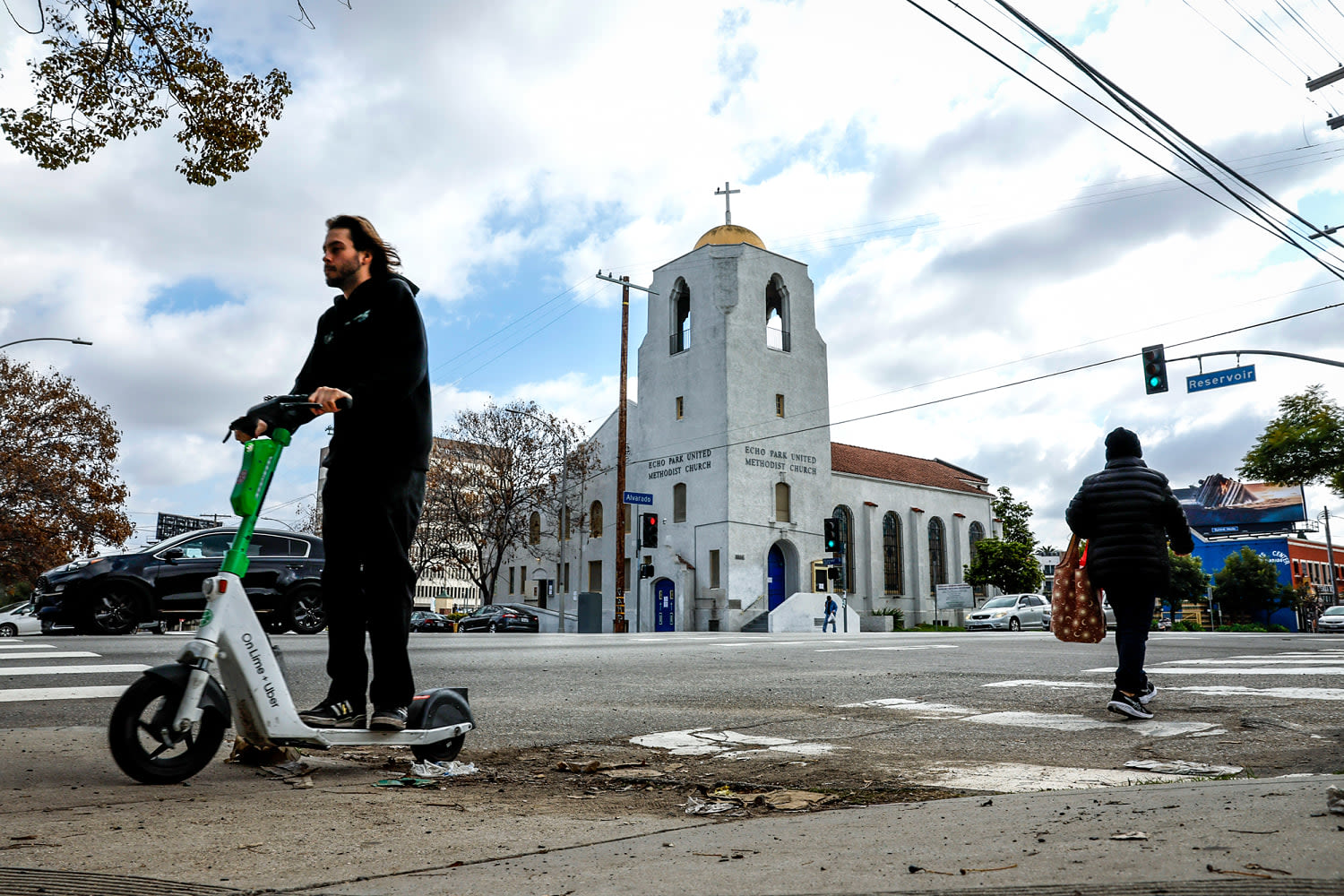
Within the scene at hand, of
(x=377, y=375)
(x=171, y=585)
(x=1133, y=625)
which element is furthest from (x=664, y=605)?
(x=377, y=375)

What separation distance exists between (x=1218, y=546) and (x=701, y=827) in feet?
303

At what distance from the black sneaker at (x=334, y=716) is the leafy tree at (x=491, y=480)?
41179 millimetres

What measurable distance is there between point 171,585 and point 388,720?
1346 centimetres

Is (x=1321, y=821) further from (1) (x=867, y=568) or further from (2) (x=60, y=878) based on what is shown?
(1) (x=867, y=568)

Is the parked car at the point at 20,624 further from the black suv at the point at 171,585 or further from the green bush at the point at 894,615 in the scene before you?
the green bush at the point at 894,615

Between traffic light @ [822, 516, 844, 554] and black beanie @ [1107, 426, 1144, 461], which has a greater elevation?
traffic light @ [822, 516, 844, 554]

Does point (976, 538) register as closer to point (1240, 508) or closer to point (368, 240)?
point (1240, 508)

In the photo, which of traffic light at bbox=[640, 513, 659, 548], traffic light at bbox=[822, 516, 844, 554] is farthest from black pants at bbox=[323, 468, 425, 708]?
traffic light at bbox=[822, 516, 844, 554]

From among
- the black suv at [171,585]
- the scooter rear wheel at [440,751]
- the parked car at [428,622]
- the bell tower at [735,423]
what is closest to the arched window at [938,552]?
the bell tower at [735,423]

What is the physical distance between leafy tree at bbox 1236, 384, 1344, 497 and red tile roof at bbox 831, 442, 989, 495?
71.5ft

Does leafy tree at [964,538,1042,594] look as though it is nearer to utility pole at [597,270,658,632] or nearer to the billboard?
utility pole at [597,270,658,632]

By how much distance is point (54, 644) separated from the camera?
11039 millimetres

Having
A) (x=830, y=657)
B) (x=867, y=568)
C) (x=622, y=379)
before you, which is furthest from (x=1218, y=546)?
(x=830, y=657)

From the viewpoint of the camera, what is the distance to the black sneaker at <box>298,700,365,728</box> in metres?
3.48
